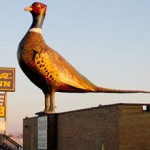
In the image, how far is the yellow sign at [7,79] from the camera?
65.9 meters

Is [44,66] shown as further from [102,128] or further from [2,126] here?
[2,126]

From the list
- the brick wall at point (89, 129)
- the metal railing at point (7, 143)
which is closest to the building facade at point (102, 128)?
the brick wall at point (89, 129)

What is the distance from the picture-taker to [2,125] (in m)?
64.8

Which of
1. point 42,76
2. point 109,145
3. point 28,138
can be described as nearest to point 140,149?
point 109,145

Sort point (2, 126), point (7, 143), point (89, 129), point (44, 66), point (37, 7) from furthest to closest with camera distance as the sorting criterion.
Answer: point (2, 126) → point (7, 143) → point (37, 7) → point (44, 66) → point (89, 129)

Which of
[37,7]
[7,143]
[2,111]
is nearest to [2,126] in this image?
[2,111]

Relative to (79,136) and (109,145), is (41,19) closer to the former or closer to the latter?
(79,136)

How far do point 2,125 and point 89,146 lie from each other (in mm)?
35732

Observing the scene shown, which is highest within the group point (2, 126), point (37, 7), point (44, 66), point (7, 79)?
point (37, 7)

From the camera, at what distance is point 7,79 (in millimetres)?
66125

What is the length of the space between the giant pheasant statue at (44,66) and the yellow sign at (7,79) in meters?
28.8

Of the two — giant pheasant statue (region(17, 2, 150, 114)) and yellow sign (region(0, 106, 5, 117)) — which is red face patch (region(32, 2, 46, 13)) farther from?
yellow sign (region(0, 106, 5, 117))

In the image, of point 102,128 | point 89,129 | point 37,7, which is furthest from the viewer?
point 37,7

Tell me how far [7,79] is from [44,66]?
102 ft
